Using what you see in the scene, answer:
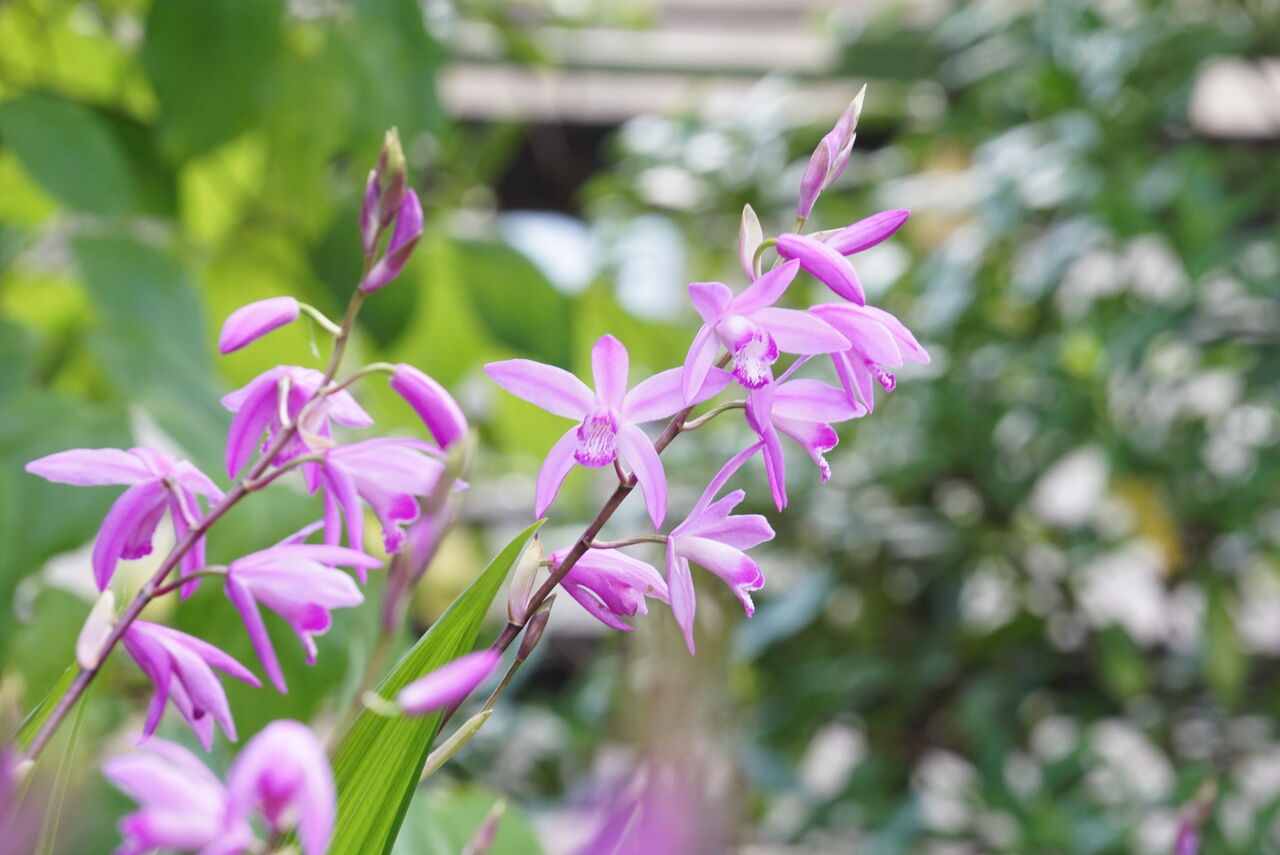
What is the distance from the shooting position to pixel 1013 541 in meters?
1.03

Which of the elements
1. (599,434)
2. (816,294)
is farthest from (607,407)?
(816,294)

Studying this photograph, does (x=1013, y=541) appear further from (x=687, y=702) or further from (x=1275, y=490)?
(x=687, y=702)

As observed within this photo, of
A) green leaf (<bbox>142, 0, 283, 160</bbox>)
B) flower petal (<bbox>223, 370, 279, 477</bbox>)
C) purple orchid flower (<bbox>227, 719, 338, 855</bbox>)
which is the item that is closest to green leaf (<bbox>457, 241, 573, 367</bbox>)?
green leaf (<bbox>142, 0, 283, 160</bbox>)

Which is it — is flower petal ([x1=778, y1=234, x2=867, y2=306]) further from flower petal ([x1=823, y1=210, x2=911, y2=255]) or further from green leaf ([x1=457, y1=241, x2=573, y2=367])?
green leaf ([x1=457, y1=241, x2=573, y2=367])

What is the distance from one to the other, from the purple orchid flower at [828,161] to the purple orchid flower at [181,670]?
0.13 meters

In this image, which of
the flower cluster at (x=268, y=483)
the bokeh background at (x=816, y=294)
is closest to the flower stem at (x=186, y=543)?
the flower cluster at (x=268, y=483)

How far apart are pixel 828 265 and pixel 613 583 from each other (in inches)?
2.8

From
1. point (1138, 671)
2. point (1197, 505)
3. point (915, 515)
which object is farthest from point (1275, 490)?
point (915, 515)

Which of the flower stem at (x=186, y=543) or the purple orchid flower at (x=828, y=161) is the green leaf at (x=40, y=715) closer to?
the flower stem at (x=186, y=543)

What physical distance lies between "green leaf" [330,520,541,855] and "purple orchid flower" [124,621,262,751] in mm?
22

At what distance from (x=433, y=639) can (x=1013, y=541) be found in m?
0.90

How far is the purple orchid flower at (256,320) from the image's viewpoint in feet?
0.70

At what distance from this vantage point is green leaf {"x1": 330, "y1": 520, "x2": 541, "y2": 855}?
0.20 metres

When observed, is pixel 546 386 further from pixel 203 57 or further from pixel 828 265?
pixel 203 57
